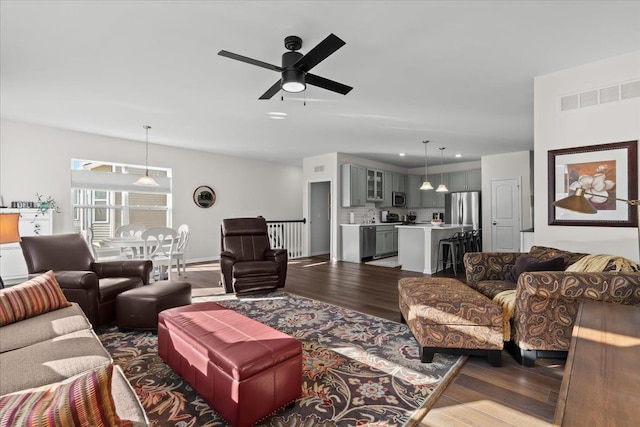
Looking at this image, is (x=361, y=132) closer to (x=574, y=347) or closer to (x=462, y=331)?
(x=462, y=331)

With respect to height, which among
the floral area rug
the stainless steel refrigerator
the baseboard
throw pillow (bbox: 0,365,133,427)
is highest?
the stainless steel refrigerator

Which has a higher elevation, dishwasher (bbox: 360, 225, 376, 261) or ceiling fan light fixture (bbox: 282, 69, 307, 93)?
ceiling fan light fixture (bbox: 282, 69, 307, 93)

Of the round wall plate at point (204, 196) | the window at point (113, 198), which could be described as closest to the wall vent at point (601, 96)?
the round wall plate at point (204, 196)

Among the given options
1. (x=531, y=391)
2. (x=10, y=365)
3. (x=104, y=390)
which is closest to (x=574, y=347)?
(x=531, y=391)

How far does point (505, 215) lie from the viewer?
7.17 metres

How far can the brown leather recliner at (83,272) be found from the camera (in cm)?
278

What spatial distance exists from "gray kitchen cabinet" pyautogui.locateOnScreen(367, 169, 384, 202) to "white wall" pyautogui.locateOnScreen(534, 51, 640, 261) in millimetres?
4757

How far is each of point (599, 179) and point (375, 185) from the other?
17.7 feet

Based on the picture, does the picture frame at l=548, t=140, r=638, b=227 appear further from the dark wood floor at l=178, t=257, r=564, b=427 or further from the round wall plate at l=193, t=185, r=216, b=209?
the round wall plate at l=193, t=185, r=216, b=209

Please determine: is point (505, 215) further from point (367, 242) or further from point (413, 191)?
point (367, 242)

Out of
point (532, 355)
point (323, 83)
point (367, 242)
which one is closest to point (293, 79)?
point (323, 83)

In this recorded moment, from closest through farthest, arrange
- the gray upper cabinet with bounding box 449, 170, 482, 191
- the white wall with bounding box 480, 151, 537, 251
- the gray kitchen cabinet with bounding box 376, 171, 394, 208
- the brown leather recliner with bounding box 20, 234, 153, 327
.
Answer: the brown leather recliner with bounding box 20, 234, 153, 327
the white wall with bounding box 480, 151, 537, 251
the gray upper cabinet with bounding box 449, 170, 482, 191
the gray kitchen cabinet with bounding box 376, 171, 394, 208

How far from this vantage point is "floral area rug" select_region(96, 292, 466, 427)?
69.3 inches

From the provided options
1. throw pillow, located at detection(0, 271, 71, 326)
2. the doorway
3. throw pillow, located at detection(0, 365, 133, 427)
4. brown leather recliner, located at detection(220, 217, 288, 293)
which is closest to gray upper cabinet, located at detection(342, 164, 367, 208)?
the doorway
